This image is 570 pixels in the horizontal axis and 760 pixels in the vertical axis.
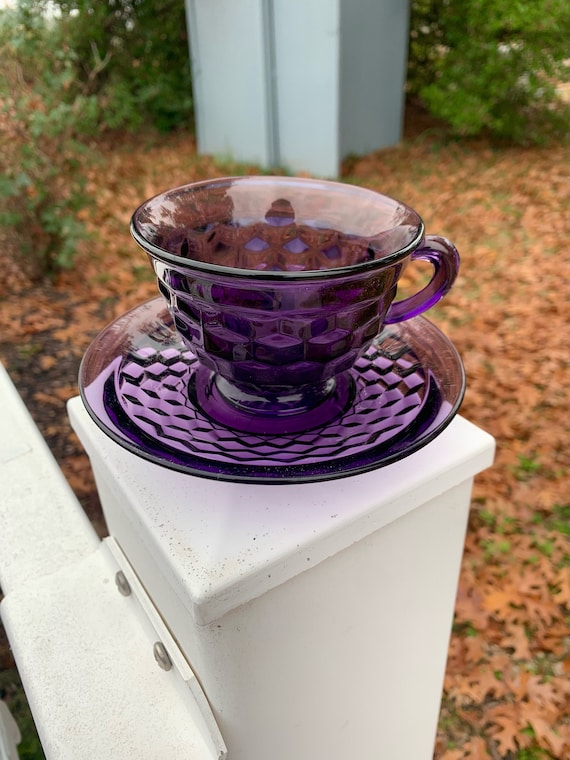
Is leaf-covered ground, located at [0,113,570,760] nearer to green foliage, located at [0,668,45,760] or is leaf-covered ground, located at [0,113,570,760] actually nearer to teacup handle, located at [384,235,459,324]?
green foliage, located at [0,668,45,760]

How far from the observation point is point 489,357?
3225 mm

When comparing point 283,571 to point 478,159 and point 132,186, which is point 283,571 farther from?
point 478,159

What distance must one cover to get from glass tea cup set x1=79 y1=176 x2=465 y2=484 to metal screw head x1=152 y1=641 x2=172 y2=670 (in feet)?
1.25

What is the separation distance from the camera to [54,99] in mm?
3621

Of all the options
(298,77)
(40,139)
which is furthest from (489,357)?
(298,77)

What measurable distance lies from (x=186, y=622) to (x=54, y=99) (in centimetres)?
366

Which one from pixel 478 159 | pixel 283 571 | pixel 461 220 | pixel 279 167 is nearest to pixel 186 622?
pixel 283 571

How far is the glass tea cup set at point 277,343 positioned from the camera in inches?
25.0

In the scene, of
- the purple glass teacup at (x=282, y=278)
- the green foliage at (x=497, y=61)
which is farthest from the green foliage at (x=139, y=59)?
the purple glass teacup at (x=282, y=278)

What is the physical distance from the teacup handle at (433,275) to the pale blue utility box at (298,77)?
188 inches

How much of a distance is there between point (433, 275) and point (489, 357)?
260 centimetres

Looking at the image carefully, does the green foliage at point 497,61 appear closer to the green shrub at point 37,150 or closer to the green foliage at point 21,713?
the green shrub at point 37,150

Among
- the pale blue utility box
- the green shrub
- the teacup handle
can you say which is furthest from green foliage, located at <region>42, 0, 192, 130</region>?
the teacup handle

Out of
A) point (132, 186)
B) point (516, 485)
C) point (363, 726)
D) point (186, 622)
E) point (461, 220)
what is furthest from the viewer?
point (132, 186)
